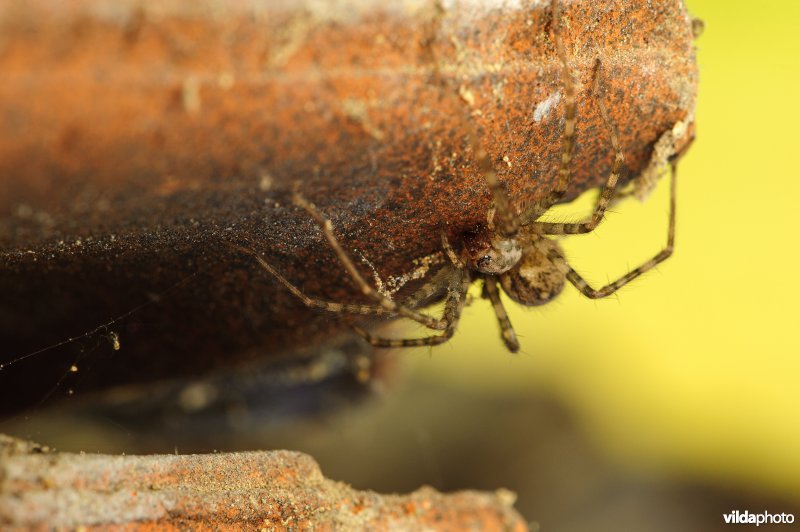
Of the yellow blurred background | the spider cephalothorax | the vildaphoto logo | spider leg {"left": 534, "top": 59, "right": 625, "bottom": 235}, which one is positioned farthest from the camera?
the yellow blurred background

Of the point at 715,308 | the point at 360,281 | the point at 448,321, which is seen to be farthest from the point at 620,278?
the point at 715,308

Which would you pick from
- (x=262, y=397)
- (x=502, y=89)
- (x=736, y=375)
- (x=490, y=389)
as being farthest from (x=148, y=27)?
(x=736, y=375)

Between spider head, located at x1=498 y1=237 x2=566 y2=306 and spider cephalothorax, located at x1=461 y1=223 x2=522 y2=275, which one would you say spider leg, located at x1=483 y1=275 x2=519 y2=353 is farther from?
spider cephalothorax, located at x1=461 y1=223 x2=522 y2=275

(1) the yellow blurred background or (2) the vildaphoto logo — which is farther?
(1) the yellow blurred background

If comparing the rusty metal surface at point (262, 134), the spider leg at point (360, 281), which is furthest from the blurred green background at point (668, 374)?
the rusty metal surface at point (262, 134)

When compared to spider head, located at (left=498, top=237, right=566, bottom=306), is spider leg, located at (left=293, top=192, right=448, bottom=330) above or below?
below

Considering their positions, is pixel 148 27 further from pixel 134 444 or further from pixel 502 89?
pixel 134 444

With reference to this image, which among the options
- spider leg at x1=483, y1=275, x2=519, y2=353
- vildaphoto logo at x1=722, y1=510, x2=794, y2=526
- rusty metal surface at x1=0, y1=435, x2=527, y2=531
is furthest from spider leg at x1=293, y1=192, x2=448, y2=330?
vildaphoto logo at x1=722, y1=510, x2=794, y2=526
